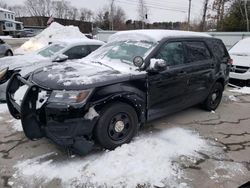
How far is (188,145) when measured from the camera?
4316 mm

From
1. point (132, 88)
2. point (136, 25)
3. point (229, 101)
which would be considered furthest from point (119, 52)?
point (136, 25)

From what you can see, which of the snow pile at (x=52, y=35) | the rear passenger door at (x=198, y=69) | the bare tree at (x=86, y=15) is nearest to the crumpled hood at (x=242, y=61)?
the rear passenger door at (x=198, y=69)

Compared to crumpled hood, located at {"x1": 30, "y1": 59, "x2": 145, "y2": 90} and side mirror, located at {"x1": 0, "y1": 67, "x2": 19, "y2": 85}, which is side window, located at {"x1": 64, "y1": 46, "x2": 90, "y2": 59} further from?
crumpled hood, located at {"x1": 30, "y1": 59, "x2": 145, "y2": 90}

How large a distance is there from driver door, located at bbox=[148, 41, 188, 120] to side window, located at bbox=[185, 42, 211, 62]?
0.21 m

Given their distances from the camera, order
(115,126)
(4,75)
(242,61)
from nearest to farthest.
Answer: (115,126), (4,75), (242,61)

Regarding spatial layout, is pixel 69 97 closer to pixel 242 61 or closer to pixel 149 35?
pixel 149 35

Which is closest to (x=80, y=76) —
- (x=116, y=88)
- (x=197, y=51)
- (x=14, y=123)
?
(x=116, y=88)

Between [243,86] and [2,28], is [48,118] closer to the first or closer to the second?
[243,86]

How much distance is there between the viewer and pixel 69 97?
3492 mm

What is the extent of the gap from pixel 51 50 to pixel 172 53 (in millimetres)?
4775

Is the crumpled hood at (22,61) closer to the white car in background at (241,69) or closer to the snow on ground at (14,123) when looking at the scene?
the snow on ground at (14,123)

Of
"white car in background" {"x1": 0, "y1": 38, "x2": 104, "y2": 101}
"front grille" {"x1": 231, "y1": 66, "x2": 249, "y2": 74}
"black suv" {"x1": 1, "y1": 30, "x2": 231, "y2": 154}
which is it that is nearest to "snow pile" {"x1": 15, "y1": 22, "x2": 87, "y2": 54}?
"white car in background" {"x1": 0, "y1": 38, "x2": 104, "y2": 101}

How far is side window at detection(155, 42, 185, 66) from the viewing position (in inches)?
181

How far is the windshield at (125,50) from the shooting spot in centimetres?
453
